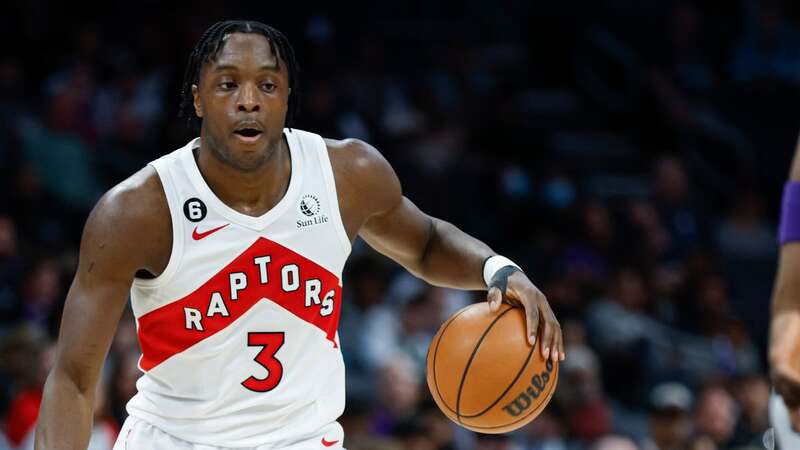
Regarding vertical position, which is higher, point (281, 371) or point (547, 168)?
point (281, 371)

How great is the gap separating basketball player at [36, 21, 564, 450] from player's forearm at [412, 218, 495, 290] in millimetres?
235

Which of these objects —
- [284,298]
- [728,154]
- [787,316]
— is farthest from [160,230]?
[728,154]

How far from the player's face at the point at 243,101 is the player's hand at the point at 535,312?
3.04ft

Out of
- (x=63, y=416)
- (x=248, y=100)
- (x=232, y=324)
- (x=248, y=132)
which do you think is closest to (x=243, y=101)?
(x=248, y=100)

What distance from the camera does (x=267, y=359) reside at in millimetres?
4098

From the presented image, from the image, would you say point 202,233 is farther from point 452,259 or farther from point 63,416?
point 452,259

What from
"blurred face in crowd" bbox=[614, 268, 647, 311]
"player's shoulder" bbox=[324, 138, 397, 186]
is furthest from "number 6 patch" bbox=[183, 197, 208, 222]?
"blurred face in crowd" bbox=[614, 268, 647, 311]

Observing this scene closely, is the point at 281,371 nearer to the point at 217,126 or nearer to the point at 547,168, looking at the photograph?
the point at 217,126

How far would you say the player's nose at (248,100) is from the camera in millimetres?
4012

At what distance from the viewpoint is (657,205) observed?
11195 mm

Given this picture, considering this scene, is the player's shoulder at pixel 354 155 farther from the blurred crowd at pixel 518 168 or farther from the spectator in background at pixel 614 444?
the spectator in background at pixel 614 444

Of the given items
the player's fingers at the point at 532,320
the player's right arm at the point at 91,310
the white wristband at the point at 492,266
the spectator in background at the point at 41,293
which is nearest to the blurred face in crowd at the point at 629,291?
the spectator in background at the point at 41,293

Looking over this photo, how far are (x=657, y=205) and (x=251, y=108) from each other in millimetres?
7691

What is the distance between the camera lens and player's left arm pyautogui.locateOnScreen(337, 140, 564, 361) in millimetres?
4223
